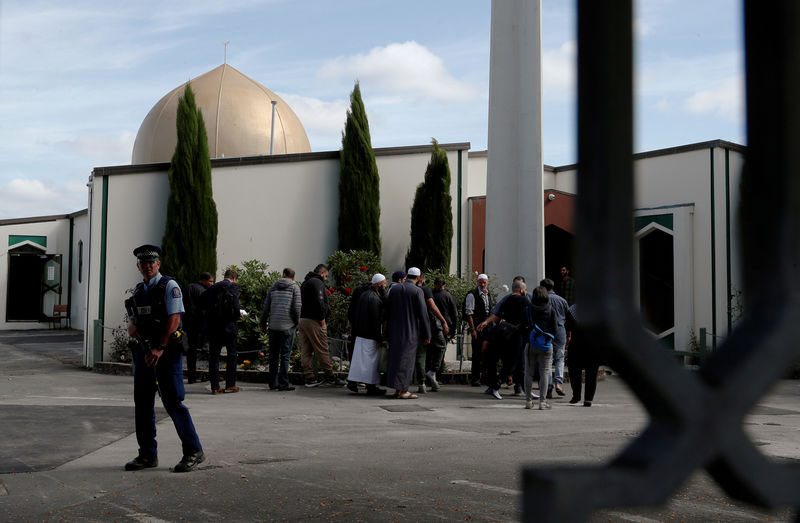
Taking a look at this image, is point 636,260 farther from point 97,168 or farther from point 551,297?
point 97,168

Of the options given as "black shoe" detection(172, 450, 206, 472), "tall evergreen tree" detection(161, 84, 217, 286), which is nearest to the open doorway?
"tall evergreen tree" detection(161, 84, 217, 286)

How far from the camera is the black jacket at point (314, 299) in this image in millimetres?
13945

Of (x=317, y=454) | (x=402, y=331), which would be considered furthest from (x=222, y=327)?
(x=317, y=454)

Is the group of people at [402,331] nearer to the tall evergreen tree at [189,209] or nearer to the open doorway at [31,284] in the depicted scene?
the tall evergreen tree at [189,209]

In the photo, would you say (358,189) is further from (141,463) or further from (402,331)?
(141,463)

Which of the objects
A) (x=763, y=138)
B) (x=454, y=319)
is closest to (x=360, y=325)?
(x=454, y=319)

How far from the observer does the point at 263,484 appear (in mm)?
6543

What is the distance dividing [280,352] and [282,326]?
19.3 inches

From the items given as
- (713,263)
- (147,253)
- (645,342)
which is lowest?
(645,342)

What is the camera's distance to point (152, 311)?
24.4 ft

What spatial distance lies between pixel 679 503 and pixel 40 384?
442 inches

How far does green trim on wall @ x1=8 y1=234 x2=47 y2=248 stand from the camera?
32.5 metres

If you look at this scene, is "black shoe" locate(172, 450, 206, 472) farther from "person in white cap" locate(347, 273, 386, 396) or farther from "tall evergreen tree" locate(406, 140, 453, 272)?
"tall evergreen tree" locate(406, 140, 453, 272)

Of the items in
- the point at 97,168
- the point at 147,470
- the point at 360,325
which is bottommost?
the point at 147,470
